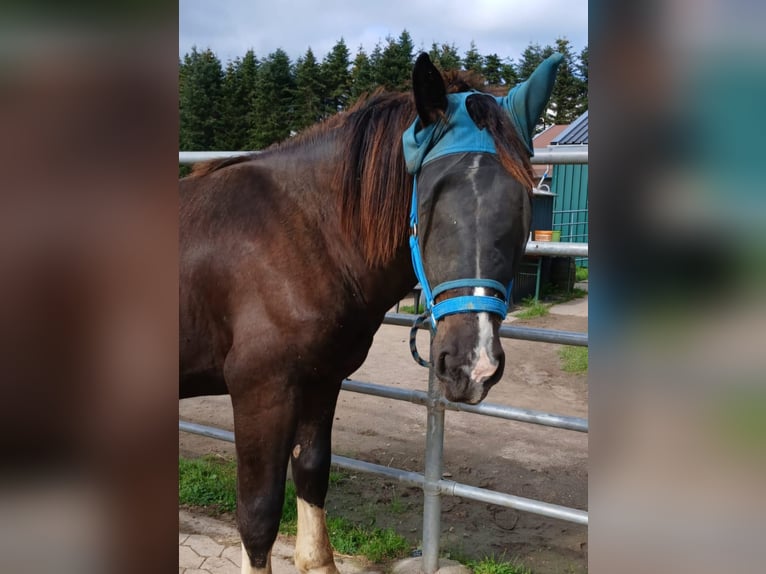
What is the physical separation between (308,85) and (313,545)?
79.7ft

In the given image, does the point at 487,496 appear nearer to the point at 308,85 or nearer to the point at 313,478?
the point at 313,478

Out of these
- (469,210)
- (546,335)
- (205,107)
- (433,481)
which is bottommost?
(433,481)

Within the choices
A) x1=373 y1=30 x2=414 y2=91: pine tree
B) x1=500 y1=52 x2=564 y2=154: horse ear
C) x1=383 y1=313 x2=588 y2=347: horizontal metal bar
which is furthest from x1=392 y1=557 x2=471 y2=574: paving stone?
x1=373 y1=30 x2=414 y2=91: pine tree

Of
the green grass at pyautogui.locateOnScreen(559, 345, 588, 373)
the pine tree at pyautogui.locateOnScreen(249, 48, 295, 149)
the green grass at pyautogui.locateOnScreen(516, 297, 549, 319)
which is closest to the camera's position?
the green grass at pyautogui.locateOnScreen(559, 345, 588, 373)

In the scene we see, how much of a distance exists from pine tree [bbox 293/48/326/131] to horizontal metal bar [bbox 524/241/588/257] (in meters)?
21.9

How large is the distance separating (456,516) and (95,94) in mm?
3069

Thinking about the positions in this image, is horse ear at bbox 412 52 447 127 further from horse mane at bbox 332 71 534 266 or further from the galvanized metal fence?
the galvanized metal fence

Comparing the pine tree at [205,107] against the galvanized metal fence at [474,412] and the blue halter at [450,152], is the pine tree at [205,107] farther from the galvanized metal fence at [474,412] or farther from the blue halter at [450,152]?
the blue halter at [450,152]

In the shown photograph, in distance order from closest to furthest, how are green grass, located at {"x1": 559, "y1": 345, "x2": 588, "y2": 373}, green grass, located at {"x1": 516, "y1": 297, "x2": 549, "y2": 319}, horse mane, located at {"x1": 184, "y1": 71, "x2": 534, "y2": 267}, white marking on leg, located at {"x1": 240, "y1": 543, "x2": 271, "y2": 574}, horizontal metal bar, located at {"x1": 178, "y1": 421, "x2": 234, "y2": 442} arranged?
horse mane, located at {"x1": 184, "y1": 71, "x2": 534, "y2": 267}
white marking on leg, located at {"x1": 240, "y1": 543, "x2": 271, "y2": 574}
horizontal metal bar, located at {"x1": 178, "y1": 421, "x2": 234, "y2": 442}
green grass, located at {"x1": 559, "y1": 345, "x2": 588, "y2": 373}
green grass, located at {"x1": 516, "y1": 297, "x2": 549, "y2": 319}

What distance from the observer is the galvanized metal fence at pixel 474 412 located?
85.4 inches

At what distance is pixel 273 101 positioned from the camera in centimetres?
Answer: 2172

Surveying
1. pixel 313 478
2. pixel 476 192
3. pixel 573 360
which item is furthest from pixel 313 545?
pixel 573 360

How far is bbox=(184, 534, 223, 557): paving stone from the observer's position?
2.64m

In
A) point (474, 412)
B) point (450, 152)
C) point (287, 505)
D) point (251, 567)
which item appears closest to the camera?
point (450, 152)
